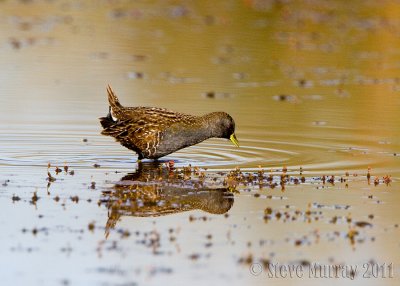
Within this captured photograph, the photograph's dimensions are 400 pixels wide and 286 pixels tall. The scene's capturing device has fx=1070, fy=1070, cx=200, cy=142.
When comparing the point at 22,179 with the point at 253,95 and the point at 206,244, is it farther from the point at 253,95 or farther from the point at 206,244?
the point at 253,95

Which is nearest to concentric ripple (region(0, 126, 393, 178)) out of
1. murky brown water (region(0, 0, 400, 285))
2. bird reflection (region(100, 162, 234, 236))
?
murky brown water (region(0, 0, 400, 285))

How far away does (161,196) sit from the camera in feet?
32.9

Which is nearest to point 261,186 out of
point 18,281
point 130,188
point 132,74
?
point 130,188

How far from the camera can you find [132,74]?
19.6 meters

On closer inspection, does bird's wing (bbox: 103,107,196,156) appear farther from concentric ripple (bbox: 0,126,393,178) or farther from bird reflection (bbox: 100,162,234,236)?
bird reflection (bbox: 100,162,234,236)

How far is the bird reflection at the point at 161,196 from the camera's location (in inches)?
370

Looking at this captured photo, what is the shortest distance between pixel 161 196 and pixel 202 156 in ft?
9.48

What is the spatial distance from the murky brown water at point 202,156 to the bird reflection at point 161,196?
21mm

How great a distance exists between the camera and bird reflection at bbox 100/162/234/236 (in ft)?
30.8

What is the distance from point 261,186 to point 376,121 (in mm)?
5292

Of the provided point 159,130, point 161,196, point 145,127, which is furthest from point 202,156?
point 161,196

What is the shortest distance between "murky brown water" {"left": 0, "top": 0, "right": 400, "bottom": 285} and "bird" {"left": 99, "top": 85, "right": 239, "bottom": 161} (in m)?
0.26

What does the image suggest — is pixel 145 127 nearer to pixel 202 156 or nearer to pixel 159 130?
pixel 159 130

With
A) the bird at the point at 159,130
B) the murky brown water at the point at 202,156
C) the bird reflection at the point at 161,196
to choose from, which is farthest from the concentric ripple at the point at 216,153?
the bird reflection at the point at 161,196
